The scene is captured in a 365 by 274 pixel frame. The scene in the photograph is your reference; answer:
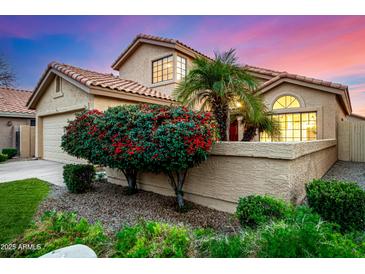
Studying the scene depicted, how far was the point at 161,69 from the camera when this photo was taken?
10.7 m

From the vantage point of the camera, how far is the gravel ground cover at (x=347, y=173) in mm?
5895

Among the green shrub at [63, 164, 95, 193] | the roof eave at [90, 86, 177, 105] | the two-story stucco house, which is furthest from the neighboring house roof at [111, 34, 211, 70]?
the green shrub at [63, 164, 95, 193]

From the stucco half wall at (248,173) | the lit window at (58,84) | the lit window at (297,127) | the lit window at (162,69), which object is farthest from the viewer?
the lit window at (162,69)

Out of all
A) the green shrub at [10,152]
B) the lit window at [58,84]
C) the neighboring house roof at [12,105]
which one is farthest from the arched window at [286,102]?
the green shrub at [10,152]

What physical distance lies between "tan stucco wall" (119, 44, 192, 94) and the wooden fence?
7249 millimetres

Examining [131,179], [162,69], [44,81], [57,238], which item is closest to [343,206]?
[57,238]

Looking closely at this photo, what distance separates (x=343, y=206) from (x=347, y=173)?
434 cm

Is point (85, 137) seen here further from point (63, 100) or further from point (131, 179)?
point (63, 100)

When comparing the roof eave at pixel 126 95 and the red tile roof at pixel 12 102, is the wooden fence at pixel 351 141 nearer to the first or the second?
the roof eave at pixel 126 95

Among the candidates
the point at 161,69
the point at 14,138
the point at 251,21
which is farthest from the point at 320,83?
the point at 14,138

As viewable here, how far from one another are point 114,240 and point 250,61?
4.69m

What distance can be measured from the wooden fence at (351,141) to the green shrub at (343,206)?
649 cm

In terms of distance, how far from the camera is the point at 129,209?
4.49 metres
